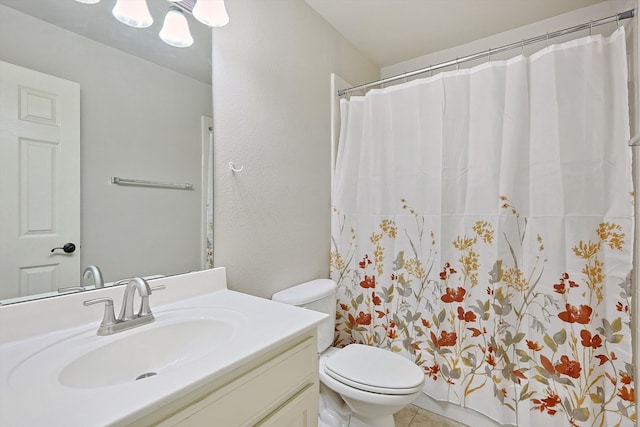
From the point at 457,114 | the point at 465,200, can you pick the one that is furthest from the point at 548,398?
the point at 457,114

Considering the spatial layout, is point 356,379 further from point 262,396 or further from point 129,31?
point 129,31

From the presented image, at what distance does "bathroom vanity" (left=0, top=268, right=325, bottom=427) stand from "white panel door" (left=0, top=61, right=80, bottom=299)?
3.8 inches

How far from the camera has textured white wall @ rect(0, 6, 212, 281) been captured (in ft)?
2.89

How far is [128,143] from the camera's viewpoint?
104 cm

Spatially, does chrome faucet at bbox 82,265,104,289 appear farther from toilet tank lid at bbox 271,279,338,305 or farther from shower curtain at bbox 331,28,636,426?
shower curtain at bbox 331,28,636,426

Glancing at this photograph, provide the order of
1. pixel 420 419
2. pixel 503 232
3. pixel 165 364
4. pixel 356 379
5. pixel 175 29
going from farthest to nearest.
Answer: pixel 420 419 → pixel 503 232 → pixel 356 379 → pixel 175 29 → pixel 165 364

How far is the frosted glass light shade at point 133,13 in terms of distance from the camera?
1015 millimetres

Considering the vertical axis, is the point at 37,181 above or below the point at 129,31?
below

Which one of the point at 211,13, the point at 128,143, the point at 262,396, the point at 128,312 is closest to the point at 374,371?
the point at 262,396

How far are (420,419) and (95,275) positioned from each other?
1.76 metres

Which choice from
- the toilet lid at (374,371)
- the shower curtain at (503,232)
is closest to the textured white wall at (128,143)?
the toilet lid at (374,371)

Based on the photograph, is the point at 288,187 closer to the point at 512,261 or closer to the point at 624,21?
the point at 512,261

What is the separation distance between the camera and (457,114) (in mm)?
1592

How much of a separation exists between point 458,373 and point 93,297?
1689mm
